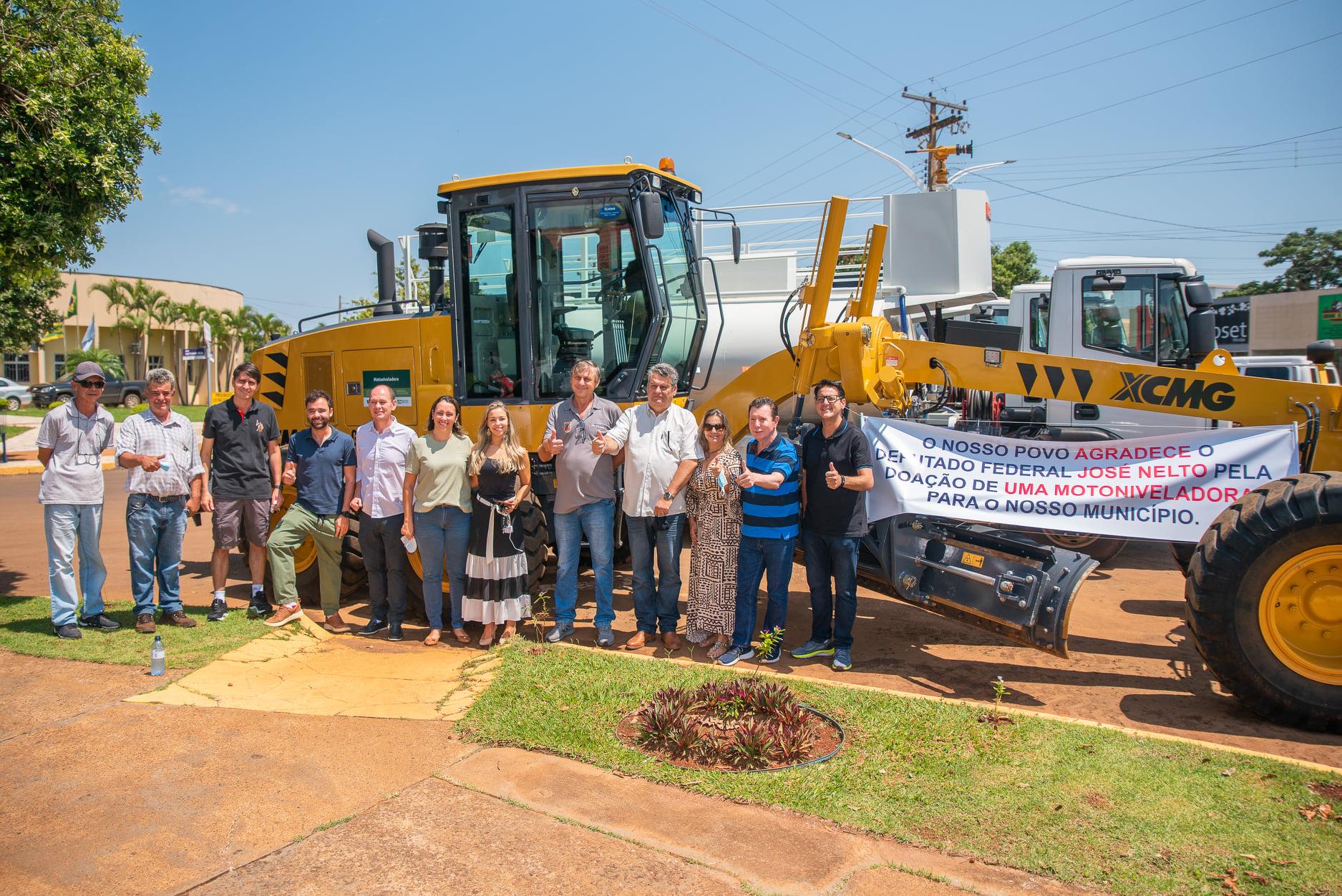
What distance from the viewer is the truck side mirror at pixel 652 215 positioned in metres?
6.94

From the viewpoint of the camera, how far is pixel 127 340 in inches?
2093

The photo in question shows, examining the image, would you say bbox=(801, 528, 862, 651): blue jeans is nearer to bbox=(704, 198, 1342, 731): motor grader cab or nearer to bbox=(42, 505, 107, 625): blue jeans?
bbox=(704, 198, 1342, 731): motor grader cab

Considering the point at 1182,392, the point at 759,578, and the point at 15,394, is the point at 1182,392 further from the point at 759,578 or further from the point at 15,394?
the point at 15,394

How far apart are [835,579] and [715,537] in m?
0.88

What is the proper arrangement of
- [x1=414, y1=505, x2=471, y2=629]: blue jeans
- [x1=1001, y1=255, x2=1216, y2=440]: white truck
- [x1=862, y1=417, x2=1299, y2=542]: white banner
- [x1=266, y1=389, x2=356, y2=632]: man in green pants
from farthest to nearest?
[x1=1001, y1=255, x2=1216, y2=440]: white truck → [x1=266, y1=389, x2=356, y2=632]: man in green pants → [x1=414, y1=505, x2=471, y2=629]: blue jeans → [x1=862, y1=417, x2=1299, y2=542]: white banner

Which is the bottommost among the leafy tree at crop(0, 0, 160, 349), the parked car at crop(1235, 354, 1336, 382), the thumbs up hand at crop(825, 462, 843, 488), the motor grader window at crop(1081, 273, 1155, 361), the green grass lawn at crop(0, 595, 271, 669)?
the green grass lawn at crop(0, 595, 271, 669)

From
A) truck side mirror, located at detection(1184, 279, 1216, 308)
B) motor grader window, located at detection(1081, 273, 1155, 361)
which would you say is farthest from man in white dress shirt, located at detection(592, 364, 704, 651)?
truck side mirror, located at detection(1184, 279, 1216, 308)

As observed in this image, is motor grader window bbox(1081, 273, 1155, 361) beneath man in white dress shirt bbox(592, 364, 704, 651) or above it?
above

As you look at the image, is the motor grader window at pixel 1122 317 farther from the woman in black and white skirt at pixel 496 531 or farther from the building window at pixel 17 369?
the building window at pixel 17 369

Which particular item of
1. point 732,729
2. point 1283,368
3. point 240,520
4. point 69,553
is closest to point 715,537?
point 732,729

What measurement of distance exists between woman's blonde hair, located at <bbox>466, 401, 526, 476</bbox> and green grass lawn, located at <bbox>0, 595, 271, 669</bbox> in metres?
2.18

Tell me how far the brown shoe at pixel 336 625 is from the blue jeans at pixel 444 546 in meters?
0.89

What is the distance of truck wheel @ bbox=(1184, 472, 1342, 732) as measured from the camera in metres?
5.10

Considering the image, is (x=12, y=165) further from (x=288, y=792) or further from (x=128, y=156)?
(x=288, y=792)
